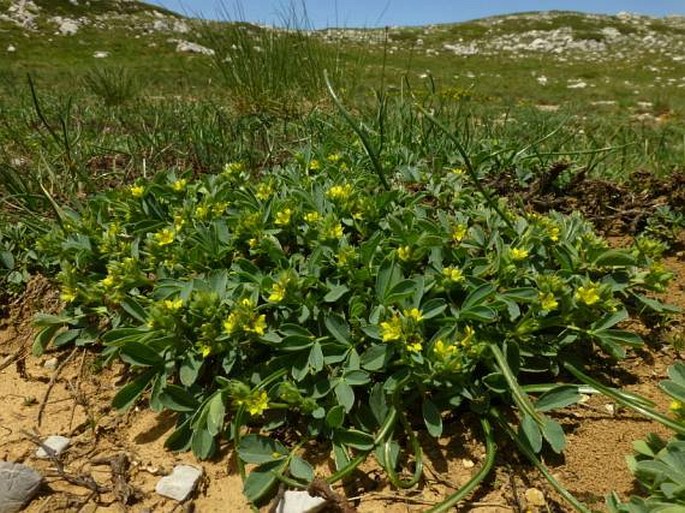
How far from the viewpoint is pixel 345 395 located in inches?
71.8

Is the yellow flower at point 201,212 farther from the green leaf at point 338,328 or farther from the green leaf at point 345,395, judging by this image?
the green leaf at point 345,395

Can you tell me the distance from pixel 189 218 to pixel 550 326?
5.08 ft

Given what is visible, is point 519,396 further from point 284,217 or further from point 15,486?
point 15,486

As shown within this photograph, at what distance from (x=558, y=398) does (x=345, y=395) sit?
2.23 feet

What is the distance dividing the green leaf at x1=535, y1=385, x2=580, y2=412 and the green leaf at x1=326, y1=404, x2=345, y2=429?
0.63 metres

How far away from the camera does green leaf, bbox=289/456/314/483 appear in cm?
168

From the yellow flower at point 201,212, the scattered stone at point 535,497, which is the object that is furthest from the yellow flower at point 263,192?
the scattered stone at point 535,497

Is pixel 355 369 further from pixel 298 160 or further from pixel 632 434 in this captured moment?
pixel 298 160

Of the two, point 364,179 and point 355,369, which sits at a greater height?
point 364,179

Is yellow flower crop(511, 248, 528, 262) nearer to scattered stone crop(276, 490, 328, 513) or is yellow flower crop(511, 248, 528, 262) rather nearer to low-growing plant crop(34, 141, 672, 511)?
low-growing plant crop(34, 141, 672, 511)

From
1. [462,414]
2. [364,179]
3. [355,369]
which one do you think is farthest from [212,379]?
[364,179]

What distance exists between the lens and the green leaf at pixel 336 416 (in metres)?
1.77

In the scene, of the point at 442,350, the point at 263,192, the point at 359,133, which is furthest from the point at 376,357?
the point at 263,192

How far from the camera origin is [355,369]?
6.14 feet
